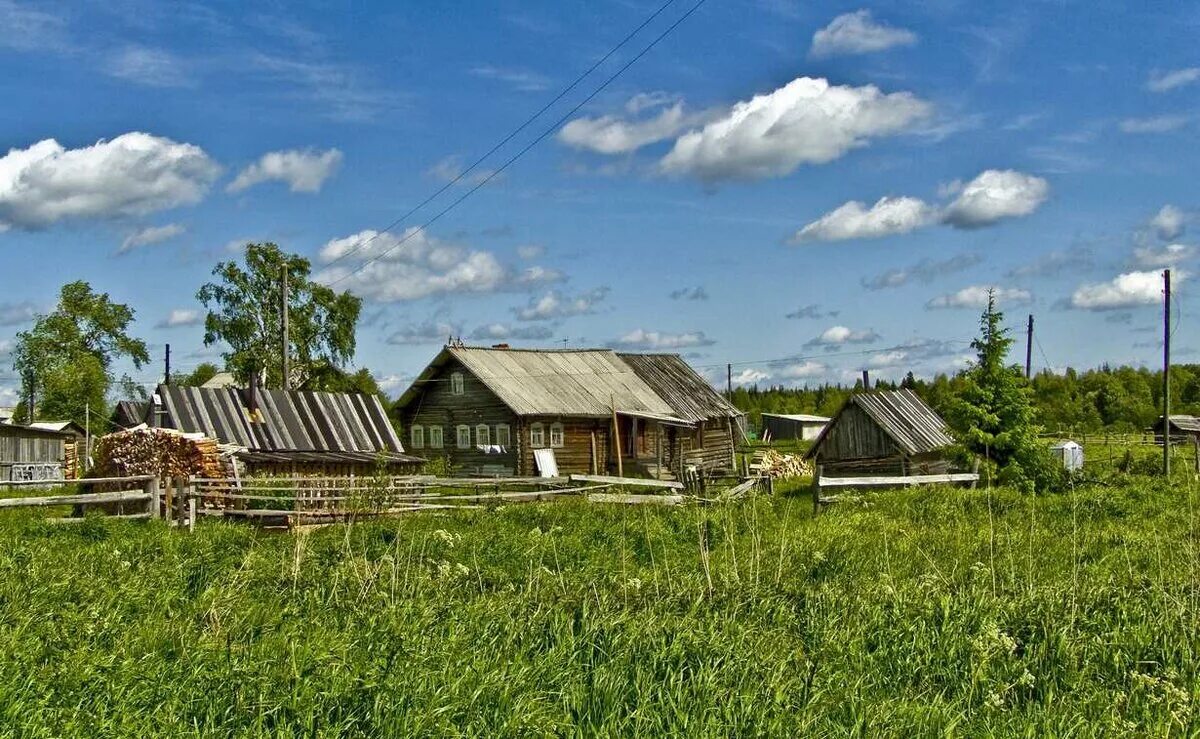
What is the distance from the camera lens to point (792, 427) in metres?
83.7

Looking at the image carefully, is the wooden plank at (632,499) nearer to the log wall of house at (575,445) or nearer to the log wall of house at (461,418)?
the log wall of house at (461,418)

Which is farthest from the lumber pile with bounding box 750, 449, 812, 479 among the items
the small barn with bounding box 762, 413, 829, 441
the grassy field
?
the grassy field

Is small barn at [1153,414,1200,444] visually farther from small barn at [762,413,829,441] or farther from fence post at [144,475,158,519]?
fence post at [144,475,158,519]

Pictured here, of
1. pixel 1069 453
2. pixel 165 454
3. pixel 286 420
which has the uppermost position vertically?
pixel 286 420

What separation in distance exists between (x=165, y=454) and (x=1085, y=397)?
232 ft

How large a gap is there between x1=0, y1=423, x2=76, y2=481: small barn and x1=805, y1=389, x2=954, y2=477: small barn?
Answer: 26.9 metres

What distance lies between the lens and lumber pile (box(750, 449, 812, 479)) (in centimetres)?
4574

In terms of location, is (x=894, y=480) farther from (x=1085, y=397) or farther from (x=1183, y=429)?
(x=1085, y=397)

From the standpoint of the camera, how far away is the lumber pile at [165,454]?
914 inches

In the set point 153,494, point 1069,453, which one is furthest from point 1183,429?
point 153,494

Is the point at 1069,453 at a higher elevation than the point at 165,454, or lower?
lower

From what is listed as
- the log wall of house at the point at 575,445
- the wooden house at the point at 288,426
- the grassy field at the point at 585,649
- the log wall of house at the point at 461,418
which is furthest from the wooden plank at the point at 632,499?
the log wall of house at the point at 575,445

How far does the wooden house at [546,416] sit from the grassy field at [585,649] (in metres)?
26.8

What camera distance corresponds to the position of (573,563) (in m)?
12.3
